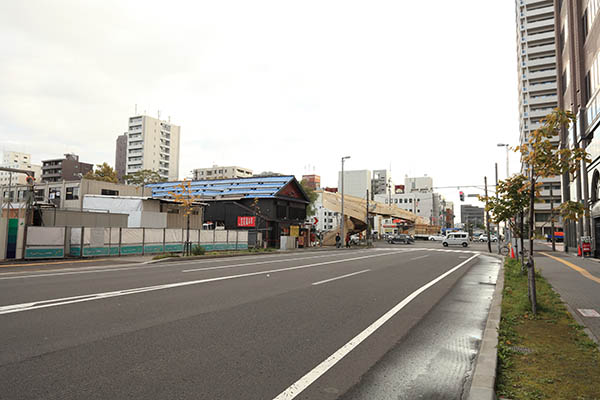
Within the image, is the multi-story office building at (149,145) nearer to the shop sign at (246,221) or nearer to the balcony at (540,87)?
the shop sign at (246,221)

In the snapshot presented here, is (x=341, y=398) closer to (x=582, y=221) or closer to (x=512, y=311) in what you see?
(x=512, y=311)

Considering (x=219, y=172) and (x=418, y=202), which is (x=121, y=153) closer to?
(x=219, y=172)

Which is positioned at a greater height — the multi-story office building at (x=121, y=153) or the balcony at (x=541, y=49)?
the balcony at (x=541, y=49)

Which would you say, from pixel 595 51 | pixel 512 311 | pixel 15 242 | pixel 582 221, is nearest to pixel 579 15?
pixel 595 51

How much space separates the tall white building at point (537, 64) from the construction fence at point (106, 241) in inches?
3148

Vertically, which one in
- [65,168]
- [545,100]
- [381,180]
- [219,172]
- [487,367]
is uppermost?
[545,100]

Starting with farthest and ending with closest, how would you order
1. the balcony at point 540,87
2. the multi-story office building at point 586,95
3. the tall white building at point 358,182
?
the tall white building at point 358,182, the balcony at point 540,87, the multi-story office building at point 586,95

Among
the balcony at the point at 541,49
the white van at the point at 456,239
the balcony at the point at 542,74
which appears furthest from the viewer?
the balcony at the point at 541,49

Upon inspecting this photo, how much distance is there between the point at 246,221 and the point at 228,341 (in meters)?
39.0

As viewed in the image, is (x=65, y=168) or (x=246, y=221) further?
(x=65, y=168)

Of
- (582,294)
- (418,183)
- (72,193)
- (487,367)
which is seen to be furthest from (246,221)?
(418,183)

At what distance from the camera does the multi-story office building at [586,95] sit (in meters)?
24.9

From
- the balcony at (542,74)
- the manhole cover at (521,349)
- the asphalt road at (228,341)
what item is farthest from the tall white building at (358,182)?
the manhole cover at (521,349)

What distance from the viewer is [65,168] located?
96.2 m
